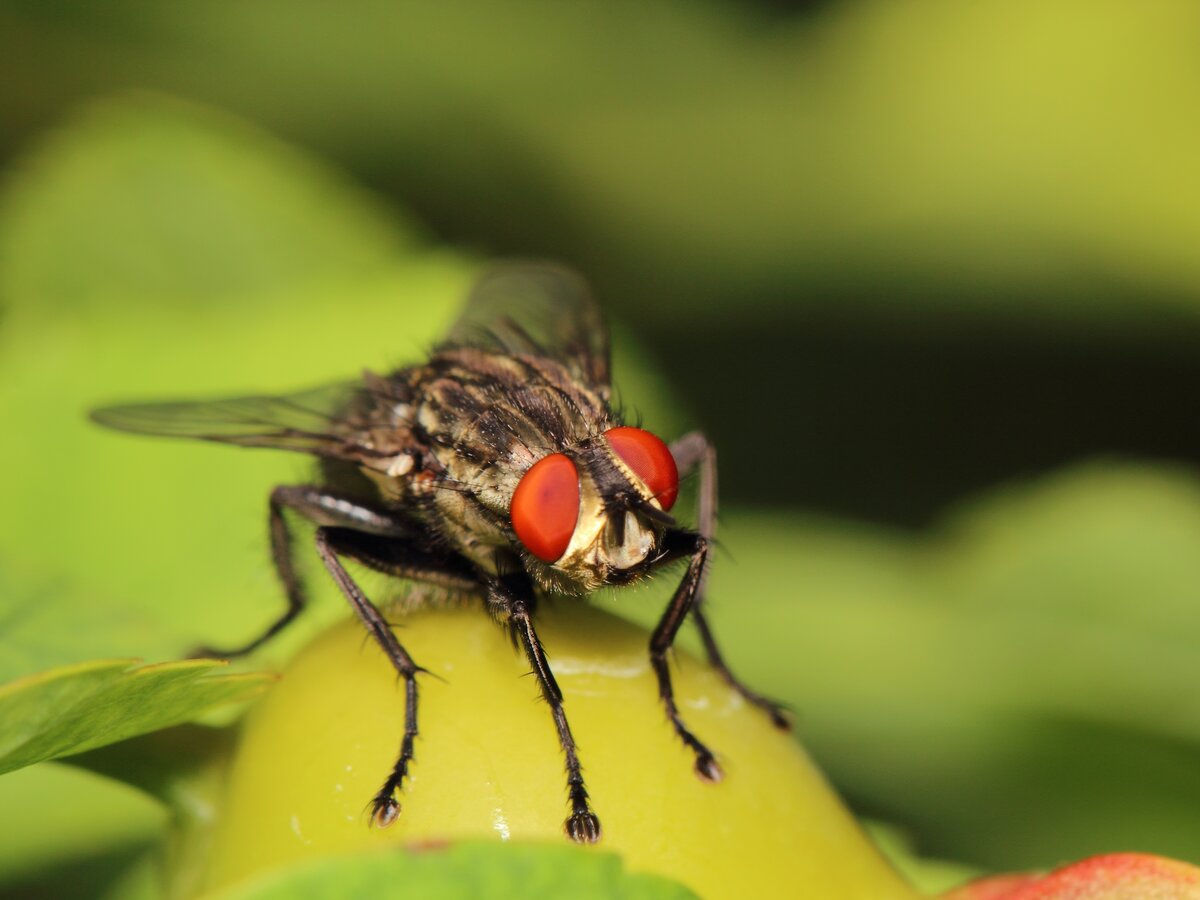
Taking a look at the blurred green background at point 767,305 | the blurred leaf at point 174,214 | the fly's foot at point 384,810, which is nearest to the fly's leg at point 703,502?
the blurred green background at point 767,305

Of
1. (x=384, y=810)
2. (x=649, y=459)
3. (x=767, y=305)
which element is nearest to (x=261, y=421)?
(x=649, y=459)

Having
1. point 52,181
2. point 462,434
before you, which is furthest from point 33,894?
point 52,181

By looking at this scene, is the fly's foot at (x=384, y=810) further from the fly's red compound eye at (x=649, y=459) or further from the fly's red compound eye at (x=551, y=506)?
the fly's red compound eye at (x=649, y=459)

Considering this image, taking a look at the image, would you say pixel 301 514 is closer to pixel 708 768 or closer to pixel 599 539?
pixel 599 539

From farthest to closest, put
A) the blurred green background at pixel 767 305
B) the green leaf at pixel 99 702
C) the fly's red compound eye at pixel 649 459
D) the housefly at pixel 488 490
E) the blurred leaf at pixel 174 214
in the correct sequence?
the blurred leaf at pixel 174 214 < the blurred green background at pixel 767 305 < the fly's red compound eye at pixel 649 459 < the housefly at pixel 488 490 < the green leaf at pixel 99 702

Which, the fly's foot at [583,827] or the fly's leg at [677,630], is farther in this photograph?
the fly's leg at [677,630]

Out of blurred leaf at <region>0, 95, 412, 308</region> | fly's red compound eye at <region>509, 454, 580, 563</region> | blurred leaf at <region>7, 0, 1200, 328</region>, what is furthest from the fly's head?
blurred leaf at <region>7, 0, 1200, 328</region>

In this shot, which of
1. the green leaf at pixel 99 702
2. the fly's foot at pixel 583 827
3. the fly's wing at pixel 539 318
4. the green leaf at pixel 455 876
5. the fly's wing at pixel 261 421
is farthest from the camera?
the fly's wing at pixel 539 318

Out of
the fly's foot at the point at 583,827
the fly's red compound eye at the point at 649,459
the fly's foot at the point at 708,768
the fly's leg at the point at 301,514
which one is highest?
the fly's red compound eye at the point at 649,459
